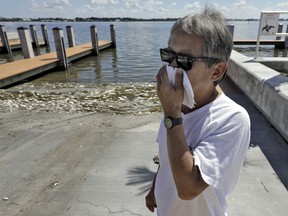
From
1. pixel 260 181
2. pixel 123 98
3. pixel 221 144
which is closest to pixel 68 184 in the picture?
pixel 260 181

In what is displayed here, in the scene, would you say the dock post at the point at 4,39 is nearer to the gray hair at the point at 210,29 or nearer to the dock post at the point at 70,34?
the dock post at the point at 70,34

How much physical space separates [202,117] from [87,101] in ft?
21.4

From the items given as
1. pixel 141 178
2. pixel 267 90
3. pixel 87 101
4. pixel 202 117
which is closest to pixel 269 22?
pixel 267 90

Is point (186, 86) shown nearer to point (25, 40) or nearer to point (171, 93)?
point (171, 93)

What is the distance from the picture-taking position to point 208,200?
1.26 m

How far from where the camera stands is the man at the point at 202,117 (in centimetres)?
111

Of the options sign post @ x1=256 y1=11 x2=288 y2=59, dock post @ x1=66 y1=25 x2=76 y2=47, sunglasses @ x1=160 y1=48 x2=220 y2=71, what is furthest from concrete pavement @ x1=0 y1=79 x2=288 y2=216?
dock post @ x1=66 y1=25 x2=76 y2=47

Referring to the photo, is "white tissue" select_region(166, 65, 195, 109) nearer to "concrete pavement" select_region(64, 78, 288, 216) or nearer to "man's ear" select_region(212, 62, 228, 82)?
"man's ear" select_region(212, 62, 228, 82)

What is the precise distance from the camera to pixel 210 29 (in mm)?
1130

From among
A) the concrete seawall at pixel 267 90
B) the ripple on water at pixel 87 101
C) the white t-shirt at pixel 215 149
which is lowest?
the ripple on water at pixel 87 101

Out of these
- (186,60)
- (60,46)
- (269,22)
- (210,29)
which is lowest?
(60,46)

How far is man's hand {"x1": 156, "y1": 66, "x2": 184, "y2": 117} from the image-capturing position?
111cm

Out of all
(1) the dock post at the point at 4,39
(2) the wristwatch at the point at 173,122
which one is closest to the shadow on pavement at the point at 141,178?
(2) the wristwatch at the point at 173,122

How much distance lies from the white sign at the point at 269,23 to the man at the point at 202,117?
7.73 m
